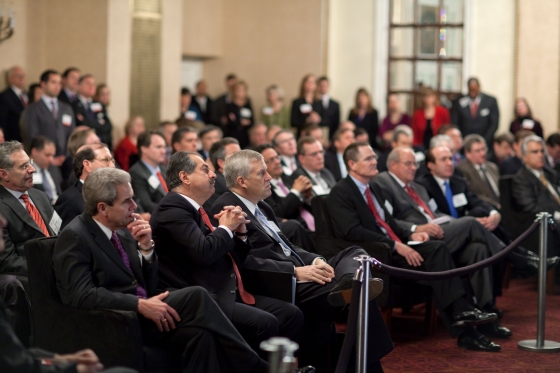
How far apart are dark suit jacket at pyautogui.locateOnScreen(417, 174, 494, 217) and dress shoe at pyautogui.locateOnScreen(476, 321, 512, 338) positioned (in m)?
1.12

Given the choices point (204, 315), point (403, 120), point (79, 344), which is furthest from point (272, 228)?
A: point (403, 120)

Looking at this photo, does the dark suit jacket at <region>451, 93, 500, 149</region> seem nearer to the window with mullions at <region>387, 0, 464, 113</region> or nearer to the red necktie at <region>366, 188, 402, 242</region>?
the window with mullions at <region>387, 0, 464, 113</region>

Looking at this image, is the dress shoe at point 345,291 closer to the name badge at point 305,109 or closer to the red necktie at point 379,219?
the red necktie at point 379,219

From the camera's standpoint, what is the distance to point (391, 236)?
5.45m

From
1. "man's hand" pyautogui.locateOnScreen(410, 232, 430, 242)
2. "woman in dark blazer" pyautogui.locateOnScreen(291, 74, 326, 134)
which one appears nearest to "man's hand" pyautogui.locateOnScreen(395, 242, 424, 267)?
"man's hand" pyautogui.locateOnScreen(410, 232, 430, 242)

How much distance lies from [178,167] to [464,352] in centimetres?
218

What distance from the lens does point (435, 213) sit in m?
6.14

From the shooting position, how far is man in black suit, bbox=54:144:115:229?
476 centimetres

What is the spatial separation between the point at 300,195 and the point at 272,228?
182cm

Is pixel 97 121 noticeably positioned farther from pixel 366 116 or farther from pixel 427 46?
pixel 427 46

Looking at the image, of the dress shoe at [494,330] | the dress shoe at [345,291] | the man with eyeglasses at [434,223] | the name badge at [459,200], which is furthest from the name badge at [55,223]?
the name badge at [459,200]

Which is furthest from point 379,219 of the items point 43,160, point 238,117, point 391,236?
point 238,117

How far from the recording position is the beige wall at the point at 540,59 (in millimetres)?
11180

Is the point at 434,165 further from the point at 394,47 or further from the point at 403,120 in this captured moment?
the point at 394,47
